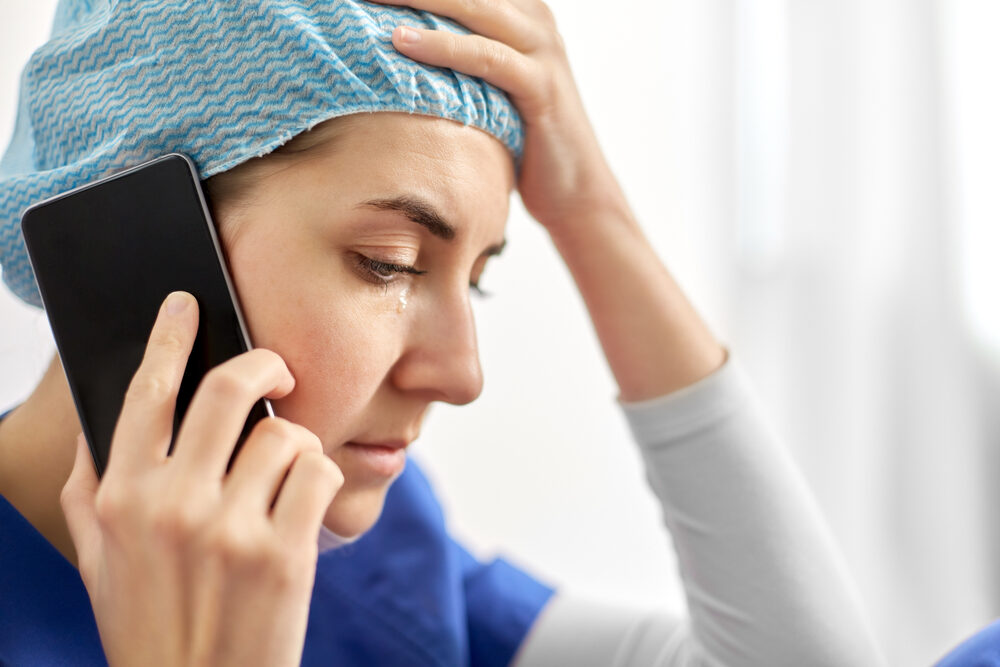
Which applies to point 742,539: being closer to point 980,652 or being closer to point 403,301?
point 980,652

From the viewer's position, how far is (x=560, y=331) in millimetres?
1602

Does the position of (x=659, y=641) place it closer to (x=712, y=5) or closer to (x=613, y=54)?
(x=613, y=54)

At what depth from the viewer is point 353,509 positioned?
0.76 metres

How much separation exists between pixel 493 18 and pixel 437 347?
300 millimetres

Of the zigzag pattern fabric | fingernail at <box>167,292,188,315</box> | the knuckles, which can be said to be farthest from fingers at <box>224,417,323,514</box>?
the zigzag pattern fabric

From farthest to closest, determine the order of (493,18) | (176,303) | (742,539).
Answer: (742,539) < (493,18) < (176,303)

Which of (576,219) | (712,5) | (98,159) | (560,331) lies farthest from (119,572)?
(712,5)

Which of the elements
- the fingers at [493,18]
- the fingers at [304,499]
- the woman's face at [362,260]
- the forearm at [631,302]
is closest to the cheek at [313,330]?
the woman's face at [362,260]

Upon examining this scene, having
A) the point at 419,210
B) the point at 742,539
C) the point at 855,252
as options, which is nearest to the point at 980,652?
the point at 742,539

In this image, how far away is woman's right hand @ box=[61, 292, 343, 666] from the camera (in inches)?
20.7

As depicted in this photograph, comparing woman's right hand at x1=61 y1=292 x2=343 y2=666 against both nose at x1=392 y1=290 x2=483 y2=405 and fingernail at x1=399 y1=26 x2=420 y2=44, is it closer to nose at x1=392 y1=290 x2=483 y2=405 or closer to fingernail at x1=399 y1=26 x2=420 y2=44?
nose at x1=392 y1=290 x2=483 y2=405

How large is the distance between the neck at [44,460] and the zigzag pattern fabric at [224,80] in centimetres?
18

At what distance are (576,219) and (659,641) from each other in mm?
521

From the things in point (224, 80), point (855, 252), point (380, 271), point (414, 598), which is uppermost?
point (224, 80)
